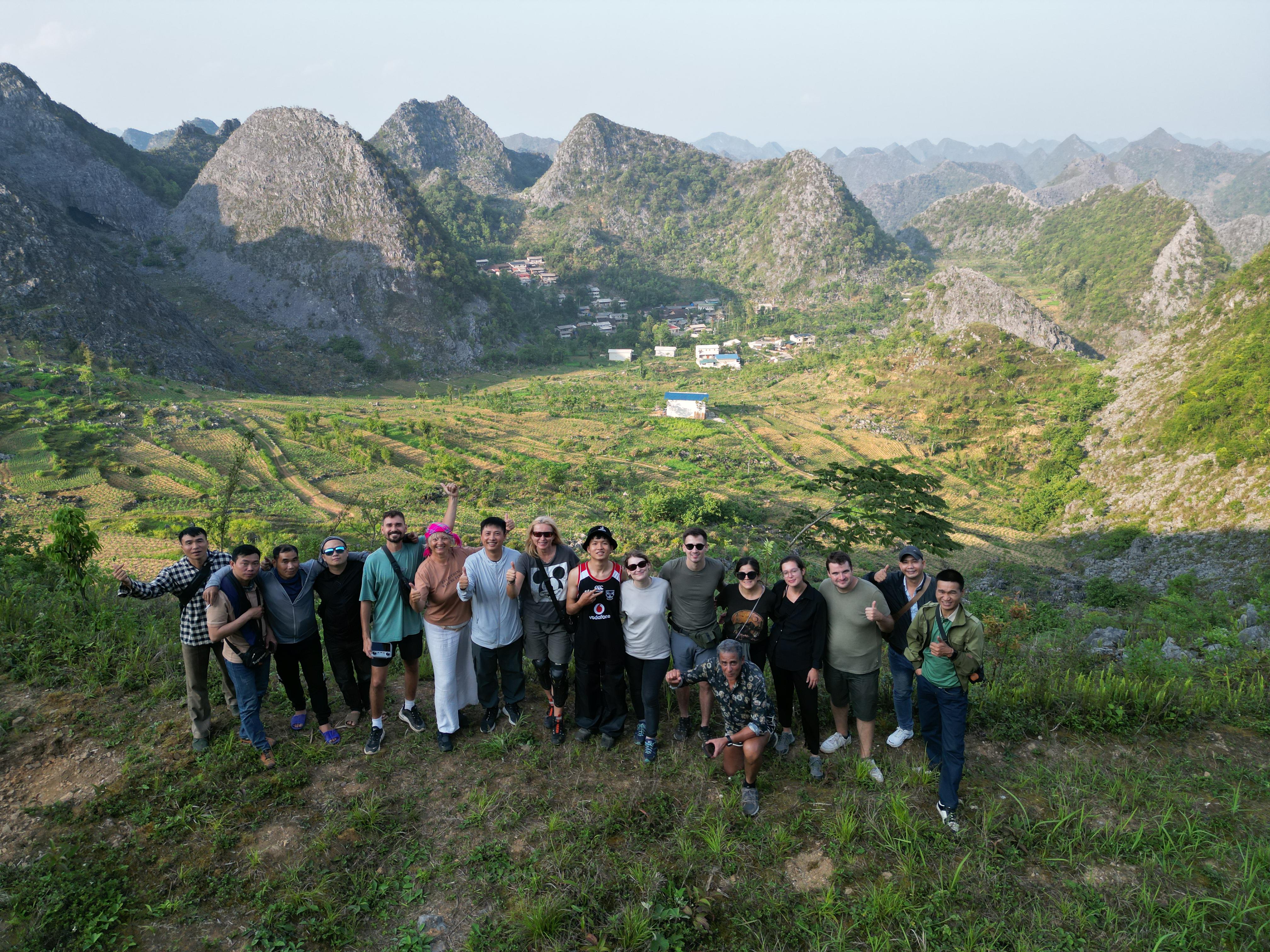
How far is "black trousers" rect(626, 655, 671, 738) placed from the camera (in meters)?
4.96

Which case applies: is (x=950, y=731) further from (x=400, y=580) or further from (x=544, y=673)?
(x=400, y=580)

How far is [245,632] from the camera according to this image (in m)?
4.82

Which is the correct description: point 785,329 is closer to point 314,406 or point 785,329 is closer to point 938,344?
point 938,344

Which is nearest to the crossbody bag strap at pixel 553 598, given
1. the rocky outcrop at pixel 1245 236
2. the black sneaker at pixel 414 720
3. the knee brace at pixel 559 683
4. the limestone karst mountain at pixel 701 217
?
the knee brace at pixel 559 683

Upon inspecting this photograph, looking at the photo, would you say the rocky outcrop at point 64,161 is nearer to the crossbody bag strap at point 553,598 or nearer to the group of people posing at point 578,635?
the group of people posing at point 578,635

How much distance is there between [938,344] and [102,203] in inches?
3025

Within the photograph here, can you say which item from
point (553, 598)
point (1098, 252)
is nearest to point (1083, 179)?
point (1098, 252)

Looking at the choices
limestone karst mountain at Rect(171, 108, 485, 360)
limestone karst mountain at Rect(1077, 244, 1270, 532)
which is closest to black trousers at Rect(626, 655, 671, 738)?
limestone karst mountain at Rect(1077, 244, 1270, 532)

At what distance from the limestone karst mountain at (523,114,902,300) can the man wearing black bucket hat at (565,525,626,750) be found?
3408 inches

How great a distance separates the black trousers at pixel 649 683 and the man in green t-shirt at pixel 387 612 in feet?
6.30

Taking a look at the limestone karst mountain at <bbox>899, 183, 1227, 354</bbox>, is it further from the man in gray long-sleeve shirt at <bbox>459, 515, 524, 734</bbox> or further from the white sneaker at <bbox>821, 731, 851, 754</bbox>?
the man in gray long-sleeve shirt at <bbox>459, 515, 524, 734</bbox>

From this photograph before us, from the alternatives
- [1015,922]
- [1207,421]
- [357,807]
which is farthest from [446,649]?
[1207,421]

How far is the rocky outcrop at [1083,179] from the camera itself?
163375 millimetres


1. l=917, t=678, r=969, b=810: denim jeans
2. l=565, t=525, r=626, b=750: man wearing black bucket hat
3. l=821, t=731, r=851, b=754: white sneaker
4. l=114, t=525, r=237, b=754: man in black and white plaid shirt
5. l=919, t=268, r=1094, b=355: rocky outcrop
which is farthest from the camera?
l=919, t=268, r=1094, b=355: rocky outcrop
